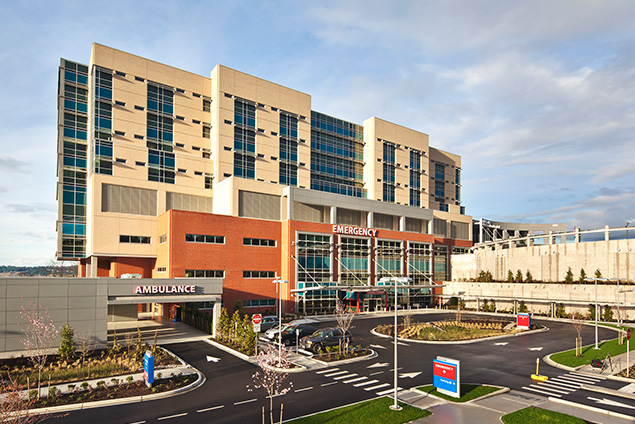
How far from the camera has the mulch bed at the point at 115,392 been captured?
→ 21.4m

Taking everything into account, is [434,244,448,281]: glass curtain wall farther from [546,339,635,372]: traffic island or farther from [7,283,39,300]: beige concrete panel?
[7,283,39,300]: beige concrete panel

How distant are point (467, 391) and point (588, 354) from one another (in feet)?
54.5

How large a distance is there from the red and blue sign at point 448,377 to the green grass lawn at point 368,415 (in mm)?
2837

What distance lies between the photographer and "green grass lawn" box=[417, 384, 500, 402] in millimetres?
22047

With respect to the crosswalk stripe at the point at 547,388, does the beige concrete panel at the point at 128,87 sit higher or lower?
higher

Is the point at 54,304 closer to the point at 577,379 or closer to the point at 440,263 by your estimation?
the point at 577,379

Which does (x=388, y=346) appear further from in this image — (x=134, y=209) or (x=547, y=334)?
(x=134, y=209)

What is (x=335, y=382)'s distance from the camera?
83.2ft

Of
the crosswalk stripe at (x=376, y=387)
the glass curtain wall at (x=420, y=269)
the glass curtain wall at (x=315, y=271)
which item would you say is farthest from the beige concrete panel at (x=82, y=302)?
the glass curtain wall at (x=420, y=269)

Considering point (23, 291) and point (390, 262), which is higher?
point (23, 291)

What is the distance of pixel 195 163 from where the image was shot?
6562 centimetres

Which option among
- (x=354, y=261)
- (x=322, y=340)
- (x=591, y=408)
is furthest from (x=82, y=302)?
(x=354, y=261)

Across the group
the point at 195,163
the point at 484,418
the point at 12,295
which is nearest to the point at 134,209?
the point at 195,163

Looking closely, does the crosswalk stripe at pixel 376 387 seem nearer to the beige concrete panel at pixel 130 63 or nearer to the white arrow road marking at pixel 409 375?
the white arrow road marking at pixel 409 375
